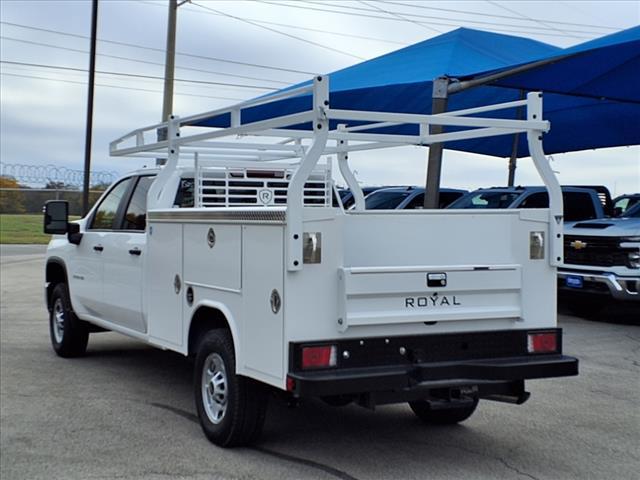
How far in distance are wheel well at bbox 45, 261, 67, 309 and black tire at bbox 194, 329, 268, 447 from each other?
416 cm

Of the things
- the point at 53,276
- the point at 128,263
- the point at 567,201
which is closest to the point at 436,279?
the point at 128,263

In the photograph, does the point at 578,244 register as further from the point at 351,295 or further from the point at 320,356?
the point at 320,356

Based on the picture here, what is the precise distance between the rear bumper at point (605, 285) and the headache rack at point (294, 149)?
4841 mm

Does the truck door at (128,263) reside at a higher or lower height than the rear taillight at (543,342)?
higher

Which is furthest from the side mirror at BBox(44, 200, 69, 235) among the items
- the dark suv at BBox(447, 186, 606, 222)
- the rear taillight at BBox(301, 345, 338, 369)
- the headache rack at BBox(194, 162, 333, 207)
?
the dark suv at BBox(447, 186, 606, 222)

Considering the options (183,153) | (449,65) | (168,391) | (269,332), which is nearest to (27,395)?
(168,391)

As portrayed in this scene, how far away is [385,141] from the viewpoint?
769 centimetres

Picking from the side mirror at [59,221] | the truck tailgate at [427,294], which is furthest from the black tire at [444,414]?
the side mirror at [59,221]

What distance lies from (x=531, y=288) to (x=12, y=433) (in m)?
3.94

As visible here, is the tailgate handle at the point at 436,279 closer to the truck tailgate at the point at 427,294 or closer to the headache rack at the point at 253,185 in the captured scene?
the truck tailgate at the point at 427,294

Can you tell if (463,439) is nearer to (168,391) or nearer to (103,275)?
(168,391)

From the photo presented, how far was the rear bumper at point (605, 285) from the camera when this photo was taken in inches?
479

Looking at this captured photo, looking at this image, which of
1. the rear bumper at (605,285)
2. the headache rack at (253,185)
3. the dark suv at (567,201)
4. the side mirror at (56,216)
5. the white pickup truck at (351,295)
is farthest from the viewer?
the dark suv at (567,201)

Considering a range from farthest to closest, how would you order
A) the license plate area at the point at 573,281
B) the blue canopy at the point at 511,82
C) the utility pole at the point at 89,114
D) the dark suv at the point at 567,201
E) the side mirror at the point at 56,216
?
the utility pole at the point at 89,114 → the dark suv at the point at 567,201 → the blue canopy at the point at 511,82 → the license plate area at the point at 573,281 → the side mirror at the point at 56,216
